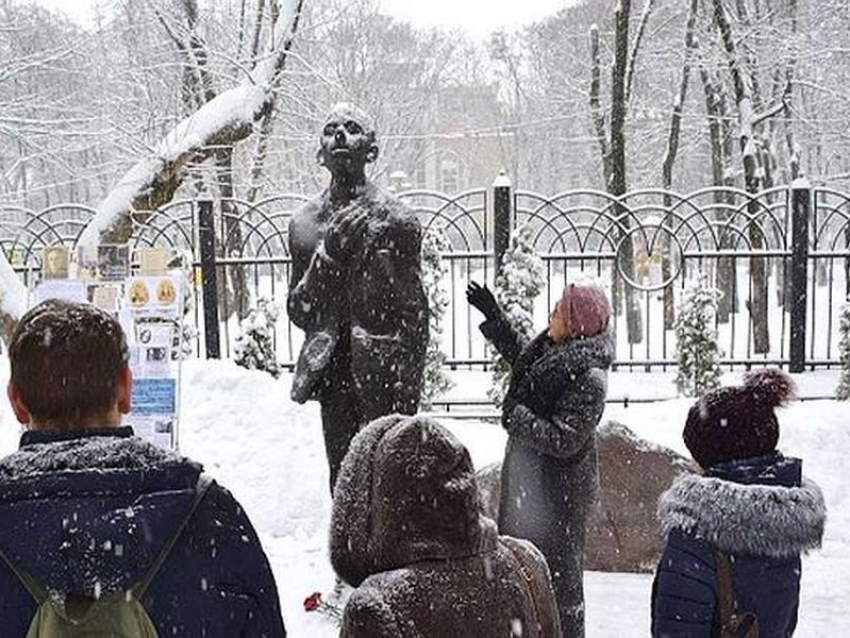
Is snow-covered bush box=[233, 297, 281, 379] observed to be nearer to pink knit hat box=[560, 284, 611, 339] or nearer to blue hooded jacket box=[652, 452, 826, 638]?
pink knit hat box=[560, 284, 611, 339]

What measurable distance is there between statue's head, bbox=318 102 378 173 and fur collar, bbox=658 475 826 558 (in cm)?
232

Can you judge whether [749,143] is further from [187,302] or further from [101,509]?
[101,509]

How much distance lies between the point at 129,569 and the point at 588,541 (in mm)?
4467

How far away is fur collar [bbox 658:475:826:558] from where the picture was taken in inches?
98.9

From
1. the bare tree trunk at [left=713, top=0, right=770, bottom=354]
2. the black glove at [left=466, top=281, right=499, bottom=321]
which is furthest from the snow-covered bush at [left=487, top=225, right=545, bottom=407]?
the bare tree trunk at [left=713, top=0, right=770, bottom=354]

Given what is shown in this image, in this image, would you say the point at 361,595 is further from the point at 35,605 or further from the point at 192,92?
the point at 192,92

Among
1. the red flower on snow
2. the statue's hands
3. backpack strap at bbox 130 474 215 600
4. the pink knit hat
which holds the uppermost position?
the statue's hands

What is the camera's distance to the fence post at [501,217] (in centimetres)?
929

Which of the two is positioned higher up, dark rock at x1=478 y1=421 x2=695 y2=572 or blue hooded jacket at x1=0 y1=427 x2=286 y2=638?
blue hooded jacket at x1=0 y1=427 x2=286 y2=638

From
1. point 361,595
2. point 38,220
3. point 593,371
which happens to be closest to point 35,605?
point 361,595

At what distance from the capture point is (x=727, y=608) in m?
2.55

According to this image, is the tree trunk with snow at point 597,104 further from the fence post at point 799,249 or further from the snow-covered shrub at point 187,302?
the snow-covered shrub at point 187,302

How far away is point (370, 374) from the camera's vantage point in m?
4.44

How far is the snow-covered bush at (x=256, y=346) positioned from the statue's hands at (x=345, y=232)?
13.2 feet
